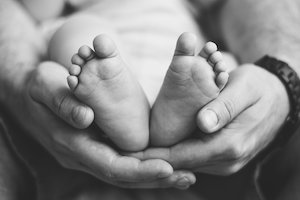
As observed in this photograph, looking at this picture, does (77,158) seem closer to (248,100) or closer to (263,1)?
(248,100)

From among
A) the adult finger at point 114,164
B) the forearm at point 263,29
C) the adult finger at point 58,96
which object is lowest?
the forearm at point 263,29

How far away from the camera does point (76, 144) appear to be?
70cm

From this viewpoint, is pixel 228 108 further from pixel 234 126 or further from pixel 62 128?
pixel 62 128

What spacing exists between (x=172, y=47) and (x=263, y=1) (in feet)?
0.97

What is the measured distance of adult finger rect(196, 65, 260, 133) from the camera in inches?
24.3

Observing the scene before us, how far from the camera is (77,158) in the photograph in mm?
714

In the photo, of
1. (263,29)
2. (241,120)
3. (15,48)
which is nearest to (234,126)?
(241,120)

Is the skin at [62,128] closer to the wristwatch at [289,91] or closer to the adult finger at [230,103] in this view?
the adult finger at [230,103]

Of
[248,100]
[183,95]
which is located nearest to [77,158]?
[183,95]

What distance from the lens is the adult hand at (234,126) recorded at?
653 mm

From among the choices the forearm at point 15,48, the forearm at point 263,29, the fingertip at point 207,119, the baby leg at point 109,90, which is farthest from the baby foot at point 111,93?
the forearm at point 263,29

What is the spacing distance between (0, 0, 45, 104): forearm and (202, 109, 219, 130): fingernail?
1.46 ft

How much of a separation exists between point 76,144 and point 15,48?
0.37 meters

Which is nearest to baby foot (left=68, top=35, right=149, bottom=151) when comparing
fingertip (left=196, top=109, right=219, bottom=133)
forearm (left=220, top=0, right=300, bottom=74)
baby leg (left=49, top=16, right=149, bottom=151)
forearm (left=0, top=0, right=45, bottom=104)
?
baby leg (left=49, top=16, right=149, bottom=151)
